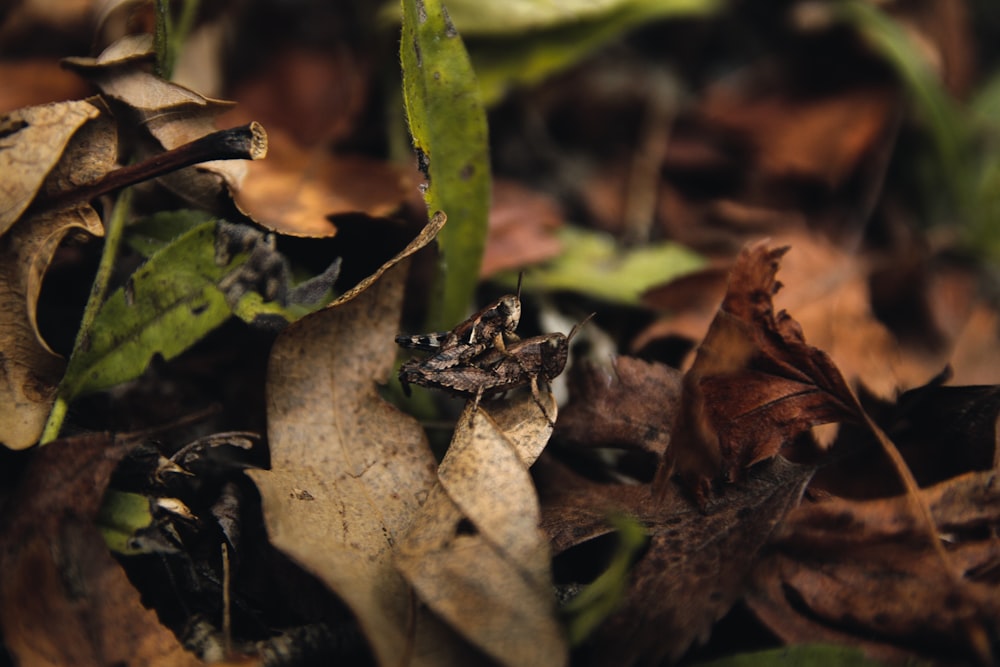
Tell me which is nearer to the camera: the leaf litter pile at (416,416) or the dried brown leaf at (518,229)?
the leaf litter pile at (416,416)

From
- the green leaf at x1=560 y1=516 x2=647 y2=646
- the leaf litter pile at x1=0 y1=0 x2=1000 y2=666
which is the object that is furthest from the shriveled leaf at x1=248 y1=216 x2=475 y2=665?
the green leaf at x1=560 y1=516 x2=647 y2=646

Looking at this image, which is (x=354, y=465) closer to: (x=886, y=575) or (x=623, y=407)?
(x=623, y=407)

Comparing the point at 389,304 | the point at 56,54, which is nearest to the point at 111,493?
the point at 389,304

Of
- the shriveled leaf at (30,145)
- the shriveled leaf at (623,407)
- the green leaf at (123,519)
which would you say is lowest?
the green leaf at (123,519)

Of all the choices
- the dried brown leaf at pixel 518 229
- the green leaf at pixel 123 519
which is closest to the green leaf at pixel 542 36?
the dried brown leaf at pixel 518 229

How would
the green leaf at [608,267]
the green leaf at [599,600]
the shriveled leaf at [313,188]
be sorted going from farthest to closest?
the green leaf at [608,267] < the shriveled leaf at [313,188] < the green leaf at [599,600]

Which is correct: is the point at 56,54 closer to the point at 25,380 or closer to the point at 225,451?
the point at 25,380

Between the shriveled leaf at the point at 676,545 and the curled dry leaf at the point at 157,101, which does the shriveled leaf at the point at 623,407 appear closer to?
the shriveled leaf at the point at 676,545

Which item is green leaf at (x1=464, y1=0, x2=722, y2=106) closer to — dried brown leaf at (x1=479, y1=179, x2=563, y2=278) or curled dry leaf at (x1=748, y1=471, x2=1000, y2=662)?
dried brown leaf at (x1=479, y1=179, x2=563, y2=278)
